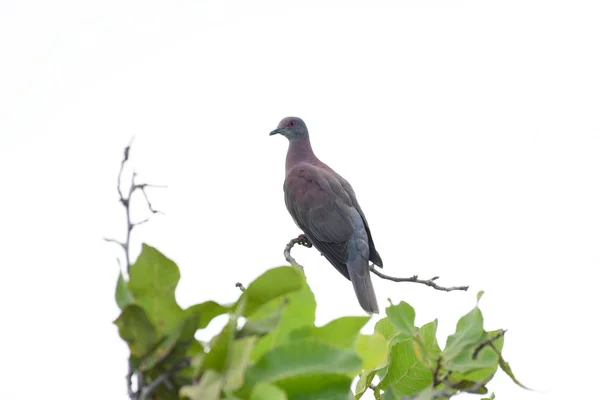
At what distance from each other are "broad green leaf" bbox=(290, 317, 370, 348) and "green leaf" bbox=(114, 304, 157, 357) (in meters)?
0.29

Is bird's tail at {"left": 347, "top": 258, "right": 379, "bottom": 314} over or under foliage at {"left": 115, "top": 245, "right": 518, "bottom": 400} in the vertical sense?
over

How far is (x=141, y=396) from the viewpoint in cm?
125

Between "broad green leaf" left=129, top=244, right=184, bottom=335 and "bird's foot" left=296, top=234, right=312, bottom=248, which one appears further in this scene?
"bird's foot" left=296, top=234, right=312, bottom=248

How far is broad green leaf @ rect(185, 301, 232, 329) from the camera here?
1424 mm

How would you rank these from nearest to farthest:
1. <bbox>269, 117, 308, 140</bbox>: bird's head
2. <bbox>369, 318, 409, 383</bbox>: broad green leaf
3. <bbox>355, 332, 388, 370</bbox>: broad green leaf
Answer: <bbox>355, 332, 388, 370</bbox>: broad green leaf → <bbox>369, 318, 409, 383</bbox>: broad green leaf → <bbox>269, 117, 308, 140</bbox>: bird's head

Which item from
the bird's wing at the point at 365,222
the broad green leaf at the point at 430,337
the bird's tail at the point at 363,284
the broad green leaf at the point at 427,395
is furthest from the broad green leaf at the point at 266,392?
the bird's wing at the point at 365,222

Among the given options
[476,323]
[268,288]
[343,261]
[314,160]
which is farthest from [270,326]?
[314,160]

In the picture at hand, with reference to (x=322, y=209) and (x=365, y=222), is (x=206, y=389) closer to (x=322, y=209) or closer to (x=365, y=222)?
(x=322, y=209)

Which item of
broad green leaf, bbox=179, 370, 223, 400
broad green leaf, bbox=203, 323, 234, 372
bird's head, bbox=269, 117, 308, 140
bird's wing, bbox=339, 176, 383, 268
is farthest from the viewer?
bird's head, bbox=269, 117, 308, 140

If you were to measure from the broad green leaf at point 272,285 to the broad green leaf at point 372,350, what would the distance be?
0.30m

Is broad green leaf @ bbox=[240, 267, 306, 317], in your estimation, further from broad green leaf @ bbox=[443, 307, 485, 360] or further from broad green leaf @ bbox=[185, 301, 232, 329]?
broad green leaf @ bbox=[443, 307, 485, 360]

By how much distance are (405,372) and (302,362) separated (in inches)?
27.9

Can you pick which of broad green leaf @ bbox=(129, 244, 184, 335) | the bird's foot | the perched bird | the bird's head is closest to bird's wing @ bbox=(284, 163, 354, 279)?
the perched bird

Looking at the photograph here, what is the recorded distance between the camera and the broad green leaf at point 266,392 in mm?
1299
